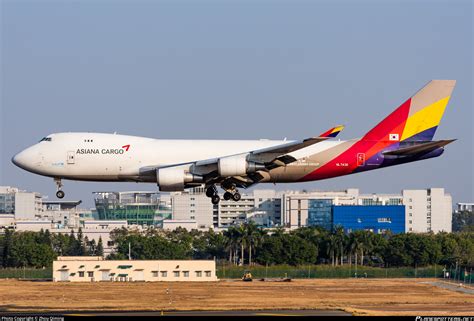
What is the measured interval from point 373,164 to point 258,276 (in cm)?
5806

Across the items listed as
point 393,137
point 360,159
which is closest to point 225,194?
point 360,159

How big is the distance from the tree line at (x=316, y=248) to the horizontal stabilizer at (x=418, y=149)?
7674cm

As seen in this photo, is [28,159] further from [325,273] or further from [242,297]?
[325,273]

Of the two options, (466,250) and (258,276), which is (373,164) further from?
(466,250)

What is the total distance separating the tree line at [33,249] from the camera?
492 feet

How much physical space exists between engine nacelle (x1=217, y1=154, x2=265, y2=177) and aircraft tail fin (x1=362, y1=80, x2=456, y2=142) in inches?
374

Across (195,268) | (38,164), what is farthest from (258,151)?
(195,268)

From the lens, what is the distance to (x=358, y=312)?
71.6 metres

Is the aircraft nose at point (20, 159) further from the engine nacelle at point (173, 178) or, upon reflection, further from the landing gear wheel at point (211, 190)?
the landing gear wheel at point (211, 190)

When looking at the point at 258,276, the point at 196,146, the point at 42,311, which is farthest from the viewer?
the point at 258,276

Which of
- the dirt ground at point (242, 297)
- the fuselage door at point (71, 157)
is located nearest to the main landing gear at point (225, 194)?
the dirt ground at point (242, 297)

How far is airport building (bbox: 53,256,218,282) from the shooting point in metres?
120

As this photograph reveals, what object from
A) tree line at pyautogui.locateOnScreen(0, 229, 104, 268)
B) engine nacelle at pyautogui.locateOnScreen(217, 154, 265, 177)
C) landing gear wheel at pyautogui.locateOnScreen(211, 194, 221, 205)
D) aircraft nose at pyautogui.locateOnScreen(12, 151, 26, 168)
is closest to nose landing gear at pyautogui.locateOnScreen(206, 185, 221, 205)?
landing gear wheel at pyautogui.locateOnScreen(211, 194, 221, 205)

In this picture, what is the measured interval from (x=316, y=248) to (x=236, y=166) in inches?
3627
